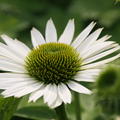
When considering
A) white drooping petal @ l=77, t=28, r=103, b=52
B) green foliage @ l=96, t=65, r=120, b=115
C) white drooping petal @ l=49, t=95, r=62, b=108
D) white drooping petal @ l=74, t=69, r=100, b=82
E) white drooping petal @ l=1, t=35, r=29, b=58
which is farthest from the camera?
white drooping petal @ l=1, t=35, r=29, b=58

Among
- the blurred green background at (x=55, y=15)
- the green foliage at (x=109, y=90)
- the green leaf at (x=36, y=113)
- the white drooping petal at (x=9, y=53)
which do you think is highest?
the blurred green background at (x=55, y=15)

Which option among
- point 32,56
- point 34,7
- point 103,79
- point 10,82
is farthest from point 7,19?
point 103,79

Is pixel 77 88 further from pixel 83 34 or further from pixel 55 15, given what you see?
pixel 55 15

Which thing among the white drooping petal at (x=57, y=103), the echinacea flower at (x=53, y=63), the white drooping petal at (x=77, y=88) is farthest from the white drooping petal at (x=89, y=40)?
the white drooping petal at (x=57, y=103)

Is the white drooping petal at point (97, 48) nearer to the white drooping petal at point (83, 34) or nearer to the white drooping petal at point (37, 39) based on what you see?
the white drooping petal at point (83, 34)

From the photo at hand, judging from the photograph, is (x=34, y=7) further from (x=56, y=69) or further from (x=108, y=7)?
(x=56, y=69)

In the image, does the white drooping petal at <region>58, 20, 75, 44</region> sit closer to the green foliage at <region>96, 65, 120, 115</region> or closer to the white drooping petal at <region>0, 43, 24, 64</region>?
the white drooping petal at <region>0, 43, 24, 64</region>

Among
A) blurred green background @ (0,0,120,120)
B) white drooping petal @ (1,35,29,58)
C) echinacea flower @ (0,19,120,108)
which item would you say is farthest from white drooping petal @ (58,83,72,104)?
blurred green background @ (0,0,120,120)
